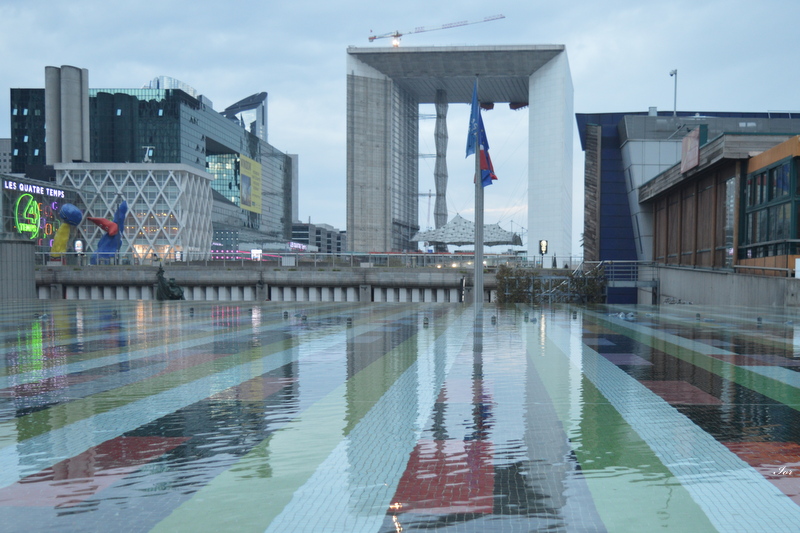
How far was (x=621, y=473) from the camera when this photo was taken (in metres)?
4.77

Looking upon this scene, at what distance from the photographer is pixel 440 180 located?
407 feet

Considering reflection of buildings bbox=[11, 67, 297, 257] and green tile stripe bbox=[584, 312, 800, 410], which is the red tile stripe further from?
reflection of buildings bbox=[11, 67, 297, 257]

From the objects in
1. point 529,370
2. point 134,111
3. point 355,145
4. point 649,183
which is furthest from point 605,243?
point 134,111

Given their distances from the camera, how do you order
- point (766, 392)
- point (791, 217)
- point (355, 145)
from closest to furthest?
point (766, 392) < point (791, 217) < point (355, 145)

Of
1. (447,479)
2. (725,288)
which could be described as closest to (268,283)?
(725,288)

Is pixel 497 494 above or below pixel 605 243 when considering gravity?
below

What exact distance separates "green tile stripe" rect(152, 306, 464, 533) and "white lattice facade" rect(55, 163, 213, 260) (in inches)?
4818

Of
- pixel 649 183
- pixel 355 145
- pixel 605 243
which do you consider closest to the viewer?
pixel 649 183

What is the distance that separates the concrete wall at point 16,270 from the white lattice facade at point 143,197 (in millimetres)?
89409

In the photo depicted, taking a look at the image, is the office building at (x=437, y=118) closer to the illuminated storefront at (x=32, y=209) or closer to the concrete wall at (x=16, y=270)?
the illuminated storefront at (x=32, y=209)

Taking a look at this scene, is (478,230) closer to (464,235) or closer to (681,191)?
(681,191)

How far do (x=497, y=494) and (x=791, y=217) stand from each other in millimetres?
23771

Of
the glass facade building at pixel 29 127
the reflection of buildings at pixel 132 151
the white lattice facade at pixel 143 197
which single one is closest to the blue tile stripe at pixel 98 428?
the reflection of buildings at pixel 132 151

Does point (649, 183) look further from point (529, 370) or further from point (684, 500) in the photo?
point (684, 500)
